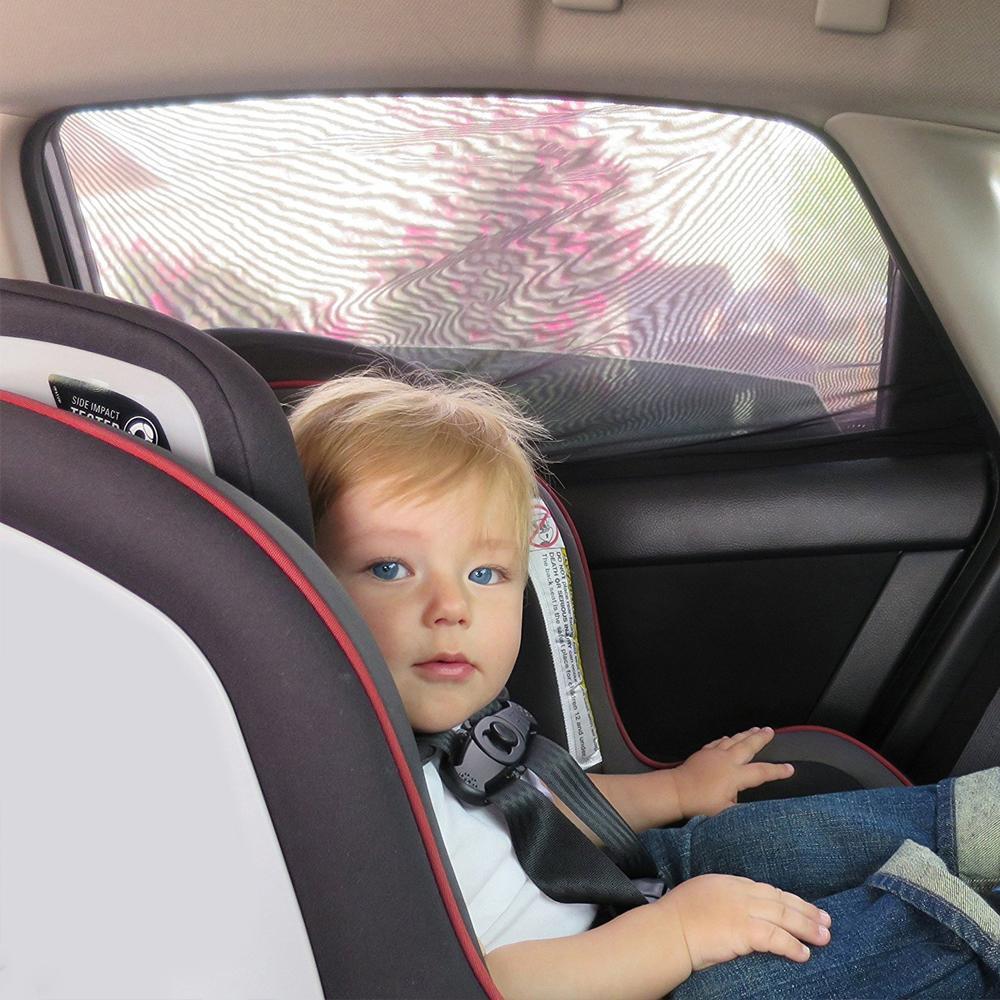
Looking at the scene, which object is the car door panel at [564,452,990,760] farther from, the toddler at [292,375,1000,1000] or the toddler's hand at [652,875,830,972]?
the toddler's hand at [652,875,830,972]

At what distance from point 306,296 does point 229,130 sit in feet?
0.77

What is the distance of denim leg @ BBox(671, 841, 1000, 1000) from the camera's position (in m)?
0.92

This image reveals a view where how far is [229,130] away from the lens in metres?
1.45

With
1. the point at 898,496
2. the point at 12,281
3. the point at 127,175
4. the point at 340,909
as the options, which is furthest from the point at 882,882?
the point at 127,175

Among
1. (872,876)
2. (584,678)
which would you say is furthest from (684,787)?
(872,876)

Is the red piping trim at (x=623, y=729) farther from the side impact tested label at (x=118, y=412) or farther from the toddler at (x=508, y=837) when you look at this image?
the side impact tested label at (x=118, y=412)

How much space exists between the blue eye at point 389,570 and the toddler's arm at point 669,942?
1.03 feet

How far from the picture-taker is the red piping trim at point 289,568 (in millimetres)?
663

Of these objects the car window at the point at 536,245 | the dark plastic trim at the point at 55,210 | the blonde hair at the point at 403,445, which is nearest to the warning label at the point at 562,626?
the blonde hair at the point at 403,445

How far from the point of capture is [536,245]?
1.51 metres

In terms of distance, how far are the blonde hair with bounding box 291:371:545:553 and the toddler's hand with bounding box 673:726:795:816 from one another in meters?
0.42

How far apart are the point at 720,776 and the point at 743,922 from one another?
36 cm

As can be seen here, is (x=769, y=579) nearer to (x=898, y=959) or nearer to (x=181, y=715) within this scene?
(x=898, y=959)

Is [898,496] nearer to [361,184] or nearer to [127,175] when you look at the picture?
[361,184]
